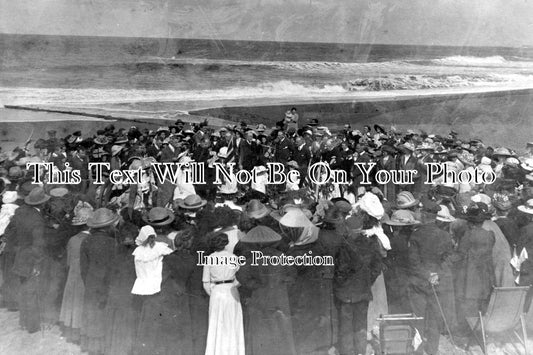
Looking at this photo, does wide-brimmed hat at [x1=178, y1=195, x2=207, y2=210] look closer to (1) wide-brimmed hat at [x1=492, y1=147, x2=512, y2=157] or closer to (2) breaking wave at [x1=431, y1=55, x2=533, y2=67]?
(2) breaking wave at [x1=431, y1=55, x2=533, y2=67]

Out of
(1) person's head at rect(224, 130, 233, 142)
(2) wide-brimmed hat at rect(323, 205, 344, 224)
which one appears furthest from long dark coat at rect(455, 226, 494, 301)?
(1) person's head at rect(224, 130, 233, 142)

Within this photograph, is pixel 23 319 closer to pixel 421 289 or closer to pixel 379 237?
pixel 379 237

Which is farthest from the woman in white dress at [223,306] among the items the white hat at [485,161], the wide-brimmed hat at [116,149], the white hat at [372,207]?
the white hat at [485,161]

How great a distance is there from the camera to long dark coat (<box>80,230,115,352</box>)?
3.24 metres

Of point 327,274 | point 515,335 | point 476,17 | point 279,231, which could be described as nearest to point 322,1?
point 476,17

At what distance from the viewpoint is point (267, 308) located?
315 cm

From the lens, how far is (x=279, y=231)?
11.8 feet

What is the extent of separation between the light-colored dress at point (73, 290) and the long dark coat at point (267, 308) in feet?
5.21

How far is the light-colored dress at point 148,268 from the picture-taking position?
3092 mm

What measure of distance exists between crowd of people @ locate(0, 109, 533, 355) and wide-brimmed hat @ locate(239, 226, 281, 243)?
0.04 ft

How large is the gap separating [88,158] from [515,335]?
581cm

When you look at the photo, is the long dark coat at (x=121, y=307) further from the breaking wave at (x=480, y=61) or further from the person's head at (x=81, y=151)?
the breaking wave at (x=480, y=61)

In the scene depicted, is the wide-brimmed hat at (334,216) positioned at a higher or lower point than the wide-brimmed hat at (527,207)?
lower

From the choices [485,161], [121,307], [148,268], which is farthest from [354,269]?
[485,161]
